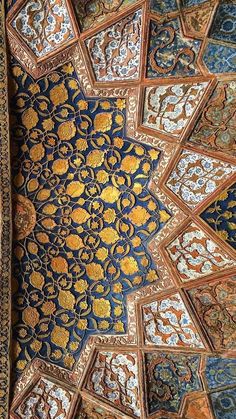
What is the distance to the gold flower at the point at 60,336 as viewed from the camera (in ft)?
19.4

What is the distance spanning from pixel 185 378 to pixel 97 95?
3.09m

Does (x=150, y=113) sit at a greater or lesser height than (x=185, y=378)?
greater

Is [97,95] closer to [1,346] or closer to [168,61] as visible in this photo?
[168,61]

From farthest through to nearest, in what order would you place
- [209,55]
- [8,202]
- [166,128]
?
[8,202]
[166,128]
[209,55]

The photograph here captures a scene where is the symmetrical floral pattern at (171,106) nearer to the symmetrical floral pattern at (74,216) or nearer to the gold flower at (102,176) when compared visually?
the symmetrical floral pattern at (74,216)

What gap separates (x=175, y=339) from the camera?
564 cm

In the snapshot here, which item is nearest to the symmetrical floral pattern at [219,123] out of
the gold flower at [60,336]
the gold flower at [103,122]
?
the gold flower at [103,122]

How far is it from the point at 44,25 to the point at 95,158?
1427mm

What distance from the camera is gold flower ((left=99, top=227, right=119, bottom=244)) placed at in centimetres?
578

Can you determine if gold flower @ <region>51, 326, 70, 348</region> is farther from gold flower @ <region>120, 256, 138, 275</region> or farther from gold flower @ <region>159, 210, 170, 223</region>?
gold flower @ <region>159, 210, 170, 223</region>

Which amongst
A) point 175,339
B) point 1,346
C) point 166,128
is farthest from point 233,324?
point 1,346

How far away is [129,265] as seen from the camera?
5.77m

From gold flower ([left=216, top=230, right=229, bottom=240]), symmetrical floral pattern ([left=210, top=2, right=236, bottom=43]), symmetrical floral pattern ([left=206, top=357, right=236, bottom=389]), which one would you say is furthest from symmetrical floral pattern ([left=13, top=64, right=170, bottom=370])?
symmetrical floral pattern ([left=210, top=2, right=236, bottom=43])

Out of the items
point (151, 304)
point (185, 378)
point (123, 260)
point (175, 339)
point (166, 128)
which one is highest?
point (166, 128)
